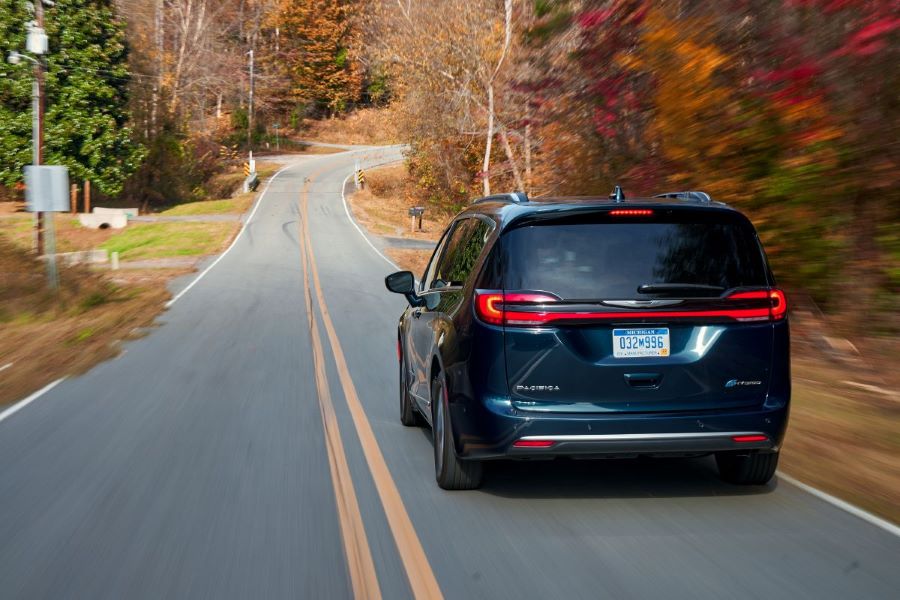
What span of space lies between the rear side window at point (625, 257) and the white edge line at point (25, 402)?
18.6ft

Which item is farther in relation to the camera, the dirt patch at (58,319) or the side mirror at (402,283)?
the dirt patch at (58,319)

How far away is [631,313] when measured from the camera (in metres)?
5.42

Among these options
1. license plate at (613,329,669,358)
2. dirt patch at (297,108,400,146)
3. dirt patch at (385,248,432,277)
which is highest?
dirt patch at (297,108,400,146)

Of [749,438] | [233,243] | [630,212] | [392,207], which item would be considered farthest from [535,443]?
[392,207]

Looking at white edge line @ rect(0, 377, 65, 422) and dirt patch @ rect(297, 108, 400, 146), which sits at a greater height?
dirt patch @ rect(297, 108, 400, 146)

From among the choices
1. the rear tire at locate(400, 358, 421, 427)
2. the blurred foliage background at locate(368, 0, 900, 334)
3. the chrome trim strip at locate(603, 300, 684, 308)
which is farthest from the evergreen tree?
the chrome trim strip at locate(603, 300, 684, 308)

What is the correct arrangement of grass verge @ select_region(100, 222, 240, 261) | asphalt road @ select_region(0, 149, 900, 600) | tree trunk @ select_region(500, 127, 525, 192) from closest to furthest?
asphalt road @ select_region(0, 149, 900, 600), tree trunk @ select_region(500, 127, 525, 192), grass verge @ select_region(100, 222, 240, 261)

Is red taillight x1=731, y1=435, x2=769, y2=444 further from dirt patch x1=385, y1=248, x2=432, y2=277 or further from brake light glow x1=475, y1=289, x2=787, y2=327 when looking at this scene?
dirt patch x1=385, y1=248, x2=432, y2=277

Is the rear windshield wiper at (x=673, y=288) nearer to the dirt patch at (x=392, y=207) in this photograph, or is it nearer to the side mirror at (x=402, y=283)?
the side mirror at (x=402, y=283)

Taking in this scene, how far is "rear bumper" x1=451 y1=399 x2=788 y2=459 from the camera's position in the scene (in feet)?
17.7

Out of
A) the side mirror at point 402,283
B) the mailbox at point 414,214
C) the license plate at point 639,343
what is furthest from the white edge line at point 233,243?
the license plate at point 639,343

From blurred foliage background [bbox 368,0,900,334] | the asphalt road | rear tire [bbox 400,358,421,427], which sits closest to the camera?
the asphalt road

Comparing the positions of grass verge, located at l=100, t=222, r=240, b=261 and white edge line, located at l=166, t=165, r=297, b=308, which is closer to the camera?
white edge line, located at l=166, t=165, r=297, b=308

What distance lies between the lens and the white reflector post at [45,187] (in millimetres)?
18594
